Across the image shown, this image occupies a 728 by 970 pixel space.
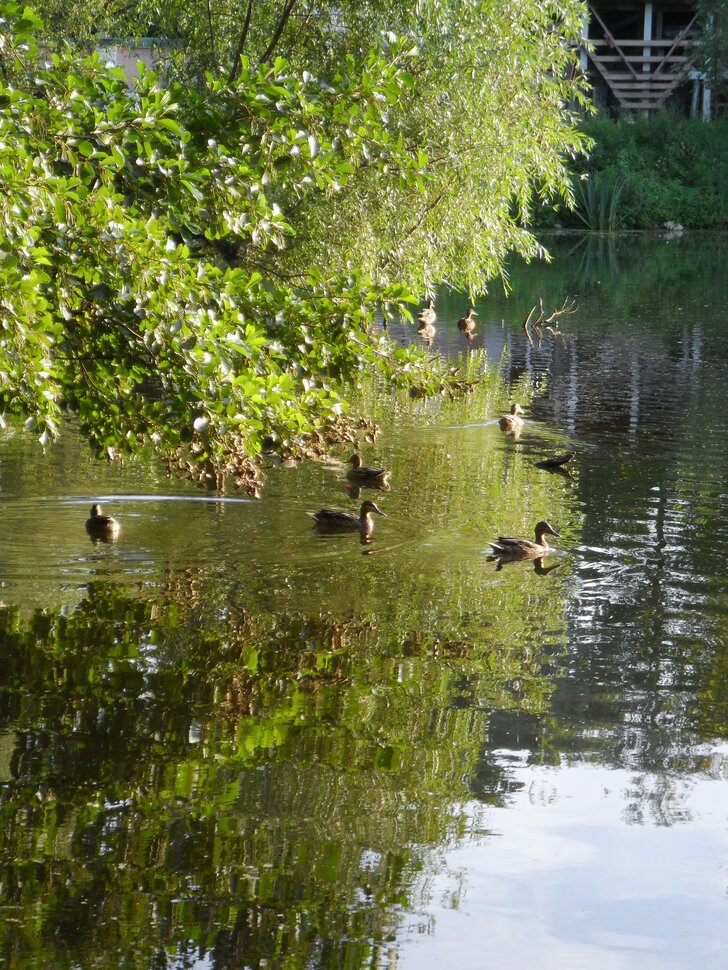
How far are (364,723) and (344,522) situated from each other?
14.9 feet

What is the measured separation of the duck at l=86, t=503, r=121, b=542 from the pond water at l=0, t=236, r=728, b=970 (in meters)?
0.11

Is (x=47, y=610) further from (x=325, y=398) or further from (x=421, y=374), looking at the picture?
(x=421, y=374)

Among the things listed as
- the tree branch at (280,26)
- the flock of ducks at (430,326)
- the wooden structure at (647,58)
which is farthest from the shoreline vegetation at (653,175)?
the tree branch at (280,26)

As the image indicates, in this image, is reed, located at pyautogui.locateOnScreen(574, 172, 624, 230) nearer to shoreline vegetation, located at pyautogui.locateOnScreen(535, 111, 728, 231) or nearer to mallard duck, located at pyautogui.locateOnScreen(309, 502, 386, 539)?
shoreline vegetation, located at pyautogui.locateOnScreen(535, 111, 728, 231)

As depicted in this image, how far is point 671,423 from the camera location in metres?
19.0

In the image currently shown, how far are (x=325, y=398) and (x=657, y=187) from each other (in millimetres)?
47570

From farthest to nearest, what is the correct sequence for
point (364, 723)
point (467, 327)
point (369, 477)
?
point (467, 327) → point (369, 477) → point (364, 723)

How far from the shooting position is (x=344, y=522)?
1262cm

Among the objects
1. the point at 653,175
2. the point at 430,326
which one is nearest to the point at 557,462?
the point at 430,326

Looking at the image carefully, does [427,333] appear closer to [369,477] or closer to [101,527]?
[369,477]

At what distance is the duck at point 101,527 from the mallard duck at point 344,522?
195cm

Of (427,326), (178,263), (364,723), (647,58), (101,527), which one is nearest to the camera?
(364,723)

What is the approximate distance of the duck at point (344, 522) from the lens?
12.6m

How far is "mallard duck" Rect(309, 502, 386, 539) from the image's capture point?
12597 mm
